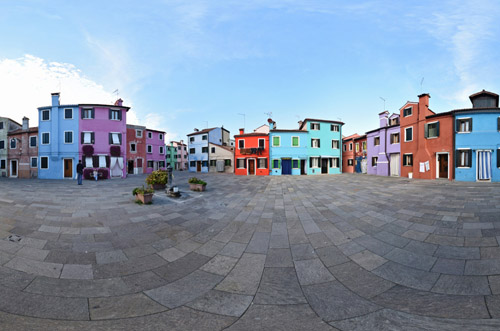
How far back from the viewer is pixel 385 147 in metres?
25.6

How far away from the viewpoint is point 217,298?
3.26 meters

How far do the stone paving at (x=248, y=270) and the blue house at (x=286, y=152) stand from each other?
22012mm

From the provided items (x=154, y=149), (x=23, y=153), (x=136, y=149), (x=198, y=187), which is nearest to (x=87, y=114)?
(x=23, y=153)

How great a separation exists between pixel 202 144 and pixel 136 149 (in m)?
11.0

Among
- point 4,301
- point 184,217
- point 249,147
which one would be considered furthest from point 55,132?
point 4,301

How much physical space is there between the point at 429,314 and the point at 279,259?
241cm

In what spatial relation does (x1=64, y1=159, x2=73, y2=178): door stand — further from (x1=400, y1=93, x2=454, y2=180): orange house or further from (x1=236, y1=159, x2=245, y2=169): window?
(x1=400, y1=93, x2=454, y2=180): orange house

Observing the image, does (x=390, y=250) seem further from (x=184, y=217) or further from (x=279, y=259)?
(x=184, y=217)

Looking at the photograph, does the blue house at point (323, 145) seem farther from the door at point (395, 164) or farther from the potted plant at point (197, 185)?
the potted plant at point (197, 185)

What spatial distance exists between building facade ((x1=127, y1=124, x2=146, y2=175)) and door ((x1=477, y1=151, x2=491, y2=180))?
4118 cm

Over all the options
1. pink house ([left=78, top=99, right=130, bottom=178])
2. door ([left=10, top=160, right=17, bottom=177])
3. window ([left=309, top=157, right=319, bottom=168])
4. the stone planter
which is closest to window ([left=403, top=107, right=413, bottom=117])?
window ([left=309, top=157, right=319, bottom=168])

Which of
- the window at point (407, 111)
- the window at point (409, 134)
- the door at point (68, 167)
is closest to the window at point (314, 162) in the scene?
the window at point (409, 134)

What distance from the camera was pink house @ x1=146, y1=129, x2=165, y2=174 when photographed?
37306mm

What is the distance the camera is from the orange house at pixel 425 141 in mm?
18719
